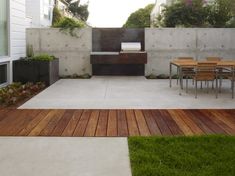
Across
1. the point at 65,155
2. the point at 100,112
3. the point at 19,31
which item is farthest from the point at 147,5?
the point at 65,155

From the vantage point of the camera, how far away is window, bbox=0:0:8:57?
8.46 m

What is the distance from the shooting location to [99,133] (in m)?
4.69

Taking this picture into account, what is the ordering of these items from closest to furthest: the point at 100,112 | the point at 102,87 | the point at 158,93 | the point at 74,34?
the point at 100,112, the point at 158,93, the point at 102,87, the point at 74,34

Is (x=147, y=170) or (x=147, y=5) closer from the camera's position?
(x=147, y=170)

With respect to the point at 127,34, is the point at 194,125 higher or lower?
lower

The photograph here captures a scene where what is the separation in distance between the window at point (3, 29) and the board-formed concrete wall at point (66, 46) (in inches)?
103

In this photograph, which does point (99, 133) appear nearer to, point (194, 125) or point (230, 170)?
point (194, 125)

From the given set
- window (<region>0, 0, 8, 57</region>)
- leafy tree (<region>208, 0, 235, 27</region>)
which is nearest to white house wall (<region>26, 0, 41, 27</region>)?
leafy tree (<region>208, 0, 235, 27</region>)

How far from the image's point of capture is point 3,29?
8.58 m

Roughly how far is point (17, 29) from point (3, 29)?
1.14m

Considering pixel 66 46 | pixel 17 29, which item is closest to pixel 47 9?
pixel 66 46

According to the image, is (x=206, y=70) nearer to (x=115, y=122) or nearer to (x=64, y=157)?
(x=115, y=122)

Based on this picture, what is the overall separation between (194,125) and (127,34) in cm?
709

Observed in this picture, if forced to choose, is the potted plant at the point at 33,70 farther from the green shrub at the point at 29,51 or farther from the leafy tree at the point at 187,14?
the leafy tree at the point at 187,14
